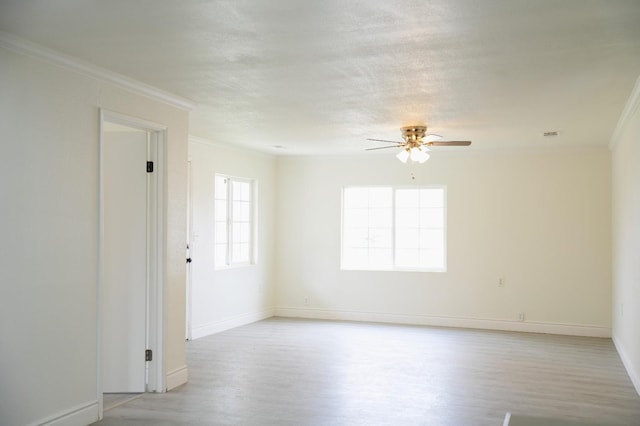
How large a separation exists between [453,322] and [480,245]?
1.16 meters

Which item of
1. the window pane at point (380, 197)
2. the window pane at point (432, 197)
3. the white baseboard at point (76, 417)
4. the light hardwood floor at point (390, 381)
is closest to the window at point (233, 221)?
the light hardwood floor at point (390, 381)

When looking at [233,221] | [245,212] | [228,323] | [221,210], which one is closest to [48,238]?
[221,210]

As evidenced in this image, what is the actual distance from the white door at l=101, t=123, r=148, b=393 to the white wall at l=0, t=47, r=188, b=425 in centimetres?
59

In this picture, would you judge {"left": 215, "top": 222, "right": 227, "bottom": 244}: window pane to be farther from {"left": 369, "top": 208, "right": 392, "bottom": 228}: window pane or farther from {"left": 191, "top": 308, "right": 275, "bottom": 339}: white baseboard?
{"left": 369, "top": 208, "right": 392, "bottom": 228}: window pane

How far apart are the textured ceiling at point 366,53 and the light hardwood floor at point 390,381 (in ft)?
8.13

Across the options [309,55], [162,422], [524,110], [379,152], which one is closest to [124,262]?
[162,422]

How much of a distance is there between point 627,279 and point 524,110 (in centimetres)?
208

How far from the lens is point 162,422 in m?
4.08

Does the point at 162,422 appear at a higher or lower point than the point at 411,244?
lower

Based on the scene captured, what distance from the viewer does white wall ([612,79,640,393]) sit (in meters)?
4.91

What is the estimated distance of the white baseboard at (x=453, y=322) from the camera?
7566mm

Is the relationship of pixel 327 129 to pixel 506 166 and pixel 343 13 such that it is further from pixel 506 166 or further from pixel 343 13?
pixel 343 13

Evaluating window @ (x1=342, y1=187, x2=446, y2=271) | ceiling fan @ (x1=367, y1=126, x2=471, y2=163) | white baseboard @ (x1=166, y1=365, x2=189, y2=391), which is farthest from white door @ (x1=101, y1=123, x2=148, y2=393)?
window @ (x1=342, y1=187, x2=446, y2=271)

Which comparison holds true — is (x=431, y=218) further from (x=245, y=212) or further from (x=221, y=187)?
(x=221, y=187)
